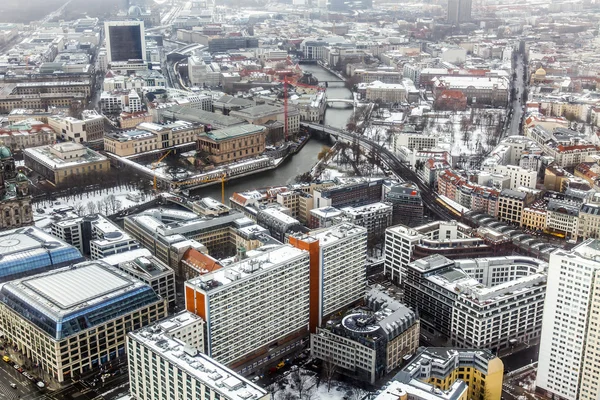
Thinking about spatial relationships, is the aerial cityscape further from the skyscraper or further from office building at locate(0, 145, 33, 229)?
the skyscraper

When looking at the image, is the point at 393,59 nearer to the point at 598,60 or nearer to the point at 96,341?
the point at 598,60

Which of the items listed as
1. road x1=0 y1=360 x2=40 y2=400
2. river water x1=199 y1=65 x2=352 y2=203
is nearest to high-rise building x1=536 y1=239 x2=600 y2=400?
road x1=0 y1=360 x2=40 y2=400

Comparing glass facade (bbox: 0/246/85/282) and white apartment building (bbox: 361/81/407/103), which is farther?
white apartment building (bbox: 361/81/407/103)

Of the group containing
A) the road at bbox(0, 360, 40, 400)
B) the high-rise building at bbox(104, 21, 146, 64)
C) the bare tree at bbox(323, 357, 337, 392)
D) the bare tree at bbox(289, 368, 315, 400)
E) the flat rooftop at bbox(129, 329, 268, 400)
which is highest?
the high-rise building at bbox(104, 21, 146, 64)

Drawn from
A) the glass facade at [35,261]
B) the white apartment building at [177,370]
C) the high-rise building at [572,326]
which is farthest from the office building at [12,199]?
the high-rise building at [572,326]

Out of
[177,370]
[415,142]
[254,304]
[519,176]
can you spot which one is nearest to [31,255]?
[254,304]

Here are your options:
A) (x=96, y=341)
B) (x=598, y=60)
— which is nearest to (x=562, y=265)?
(x=96, y=341)
